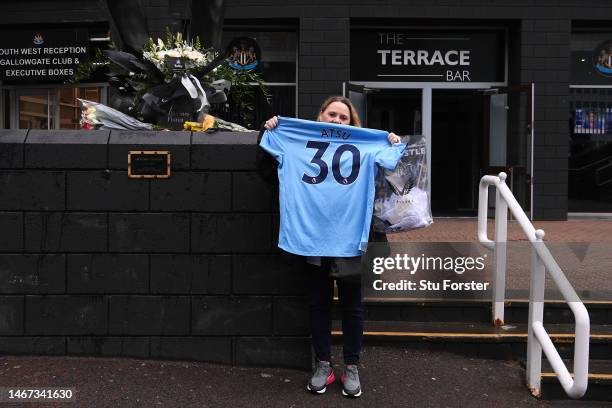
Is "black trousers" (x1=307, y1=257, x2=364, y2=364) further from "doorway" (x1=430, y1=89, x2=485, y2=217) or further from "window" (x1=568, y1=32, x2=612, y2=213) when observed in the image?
"window" (x1=568, y1=32, x2=612, y2=213)

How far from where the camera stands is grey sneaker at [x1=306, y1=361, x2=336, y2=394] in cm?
394

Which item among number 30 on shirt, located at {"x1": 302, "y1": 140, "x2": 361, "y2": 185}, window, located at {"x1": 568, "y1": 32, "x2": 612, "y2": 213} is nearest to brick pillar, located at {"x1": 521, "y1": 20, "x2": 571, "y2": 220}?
window, located at {"x1": 568, "y1": 32, "x2": 612, "y2": 213}

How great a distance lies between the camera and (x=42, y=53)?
1170 centimetres

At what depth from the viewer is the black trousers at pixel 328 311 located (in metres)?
3.91

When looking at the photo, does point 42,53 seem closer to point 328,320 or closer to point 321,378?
point 328,320

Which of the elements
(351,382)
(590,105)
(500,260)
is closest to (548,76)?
(590,105)

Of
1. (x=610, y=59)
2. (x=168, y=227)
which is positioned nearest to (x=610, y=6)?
(x=610, y=59)

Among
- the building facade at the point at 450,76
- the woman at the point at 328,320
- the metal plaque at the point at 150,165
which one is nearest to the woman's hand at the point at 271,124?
the woman at the point at 328,320

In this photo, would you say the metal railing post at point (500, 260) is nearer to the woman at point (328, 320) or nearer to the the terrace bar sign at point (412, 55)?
the woman at point (328, 320)

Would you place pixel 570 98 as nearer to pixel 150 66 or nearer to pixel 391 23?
pixel 391 23

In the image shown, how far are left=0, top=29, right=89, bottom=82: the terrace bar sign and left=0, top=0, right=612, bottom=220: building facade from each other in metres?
0.04

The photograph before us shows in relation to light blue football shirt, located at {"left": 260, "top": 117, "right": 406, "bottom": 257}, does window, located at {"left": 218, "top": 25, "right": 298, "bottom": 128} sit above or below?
above

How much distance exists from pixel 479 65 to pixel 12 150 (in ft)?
29.4

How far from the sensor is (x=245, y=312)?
4344 millimetres
